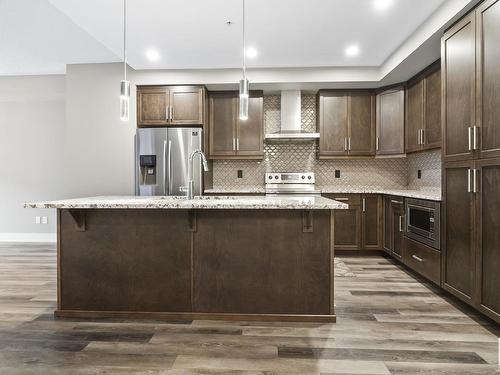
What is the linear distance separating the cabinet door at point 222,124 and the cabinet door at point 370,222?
1977 millimetres

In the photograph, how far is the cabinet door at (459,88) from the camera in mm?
2482

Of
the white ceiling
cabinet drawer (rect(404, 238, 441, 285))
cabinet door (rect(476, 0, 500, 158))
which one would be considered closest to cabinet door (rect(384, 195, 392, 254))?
cabinet drawer (rect(404, 238, 441, 285))

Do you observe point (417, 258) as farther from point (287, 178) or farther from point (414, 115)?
point (287, 178)

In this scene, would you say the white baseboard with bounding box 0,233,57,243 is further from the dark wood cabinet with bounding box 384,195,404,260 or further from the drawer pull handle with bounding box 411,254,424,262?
the drawer pull handle with bounding box 411,254,424,262

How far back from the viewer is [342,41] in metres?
3.58

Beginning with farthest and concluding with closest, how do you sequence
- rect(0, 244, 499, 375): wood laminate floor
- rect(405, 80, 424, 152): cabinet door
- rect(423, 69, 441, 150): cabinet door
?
1. rect(405, 80, 424, 152): cabinet door
2. rect(423, 69, 441, 150): cabinet door
3. rect(0, 244, 499, 375): wood laminate floor

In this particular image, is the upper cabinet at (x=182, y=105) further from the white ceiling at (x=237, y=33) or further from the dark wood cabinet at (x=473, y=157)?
the dark wood cabinet at (x=473, y=157)

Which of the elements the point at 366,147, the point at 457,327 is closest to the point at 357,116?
the point at 366,147

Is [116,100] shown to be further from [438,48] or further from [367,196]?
[438,48]

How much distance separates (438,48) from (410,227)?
187cm

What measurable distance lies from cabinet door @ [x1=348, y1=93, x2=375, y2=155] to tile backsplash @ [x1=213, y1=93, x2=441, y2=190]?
38cm

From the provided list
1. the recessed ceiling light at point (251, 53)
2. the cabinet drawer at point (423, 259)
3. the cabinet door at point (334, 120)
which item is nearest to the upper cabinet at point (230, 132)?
the recessed ceiling light at point (251, 53)

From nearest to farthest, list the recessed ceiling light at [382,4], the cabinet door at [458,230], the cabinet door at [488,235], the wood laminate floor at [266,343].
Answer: the wood laminate floor at [266,343] → the cabinet door at [488,235] → the cabinet door at [458,230] → the recessed ceiling light at [382,4]

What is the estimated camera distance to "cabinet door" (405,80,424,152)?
3.97 meters
